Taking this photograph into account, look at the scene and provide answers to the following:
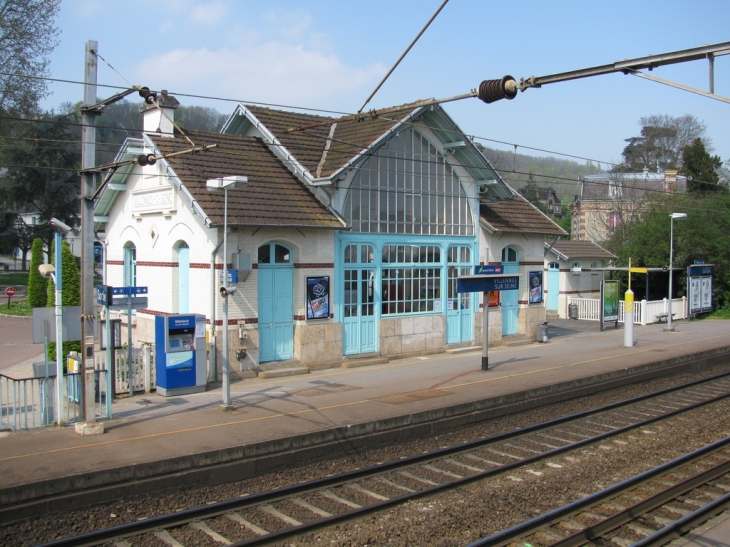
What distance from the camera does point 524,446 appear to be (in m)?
12.3

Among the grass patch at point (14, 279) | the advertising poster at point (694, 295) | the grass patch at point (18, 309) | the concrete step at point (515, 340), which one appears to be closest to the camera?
the concrete step at point (515, 340)

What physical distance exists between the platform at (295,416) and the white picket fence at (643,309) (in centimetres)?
932

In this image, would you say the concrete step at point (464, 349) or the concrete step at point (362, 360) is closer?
the concrete step at point (362, 360)

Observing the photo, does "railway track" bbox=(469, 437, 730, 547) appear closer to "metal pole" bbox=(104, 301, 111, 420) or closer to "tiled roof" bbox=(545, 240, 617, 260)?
"metal pole" bbox=(104, 301, 111, 420)

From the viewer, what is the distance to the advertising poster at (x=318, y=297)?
17.7 metres

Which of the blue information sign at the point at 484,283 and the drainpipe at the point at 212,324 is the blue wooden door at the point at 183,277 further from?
the blue information sign at the point at 484,283

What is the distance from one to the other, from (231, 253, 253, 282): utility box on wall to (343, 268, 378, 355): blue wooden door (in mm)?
3345

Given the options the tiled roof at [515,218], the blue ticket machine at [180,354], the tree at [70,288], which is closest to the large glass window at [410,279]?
the tiled roof at [515,218]

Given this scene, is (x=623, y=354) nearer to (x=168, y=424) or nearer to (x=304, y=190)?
(x=304, y=190)

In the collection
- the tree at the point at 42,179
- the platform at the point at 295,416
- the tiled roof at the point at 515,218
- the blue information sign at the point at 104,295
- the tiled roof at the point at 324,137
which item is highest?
the tree at the point at 42,179

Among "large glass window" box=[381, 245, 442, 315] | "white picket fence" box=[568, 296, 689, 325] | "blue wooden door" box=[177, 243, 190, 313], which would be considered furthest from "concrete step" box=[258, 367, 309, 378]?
"white picket fence" box=[568, 296, 689, 325]

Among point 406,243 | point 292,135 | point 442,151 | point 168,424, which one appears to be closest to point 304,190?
point 292,135

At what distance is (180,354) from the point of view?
14695 millimetres

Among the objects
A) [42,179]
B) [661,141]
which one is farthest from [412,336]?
[661,141]
